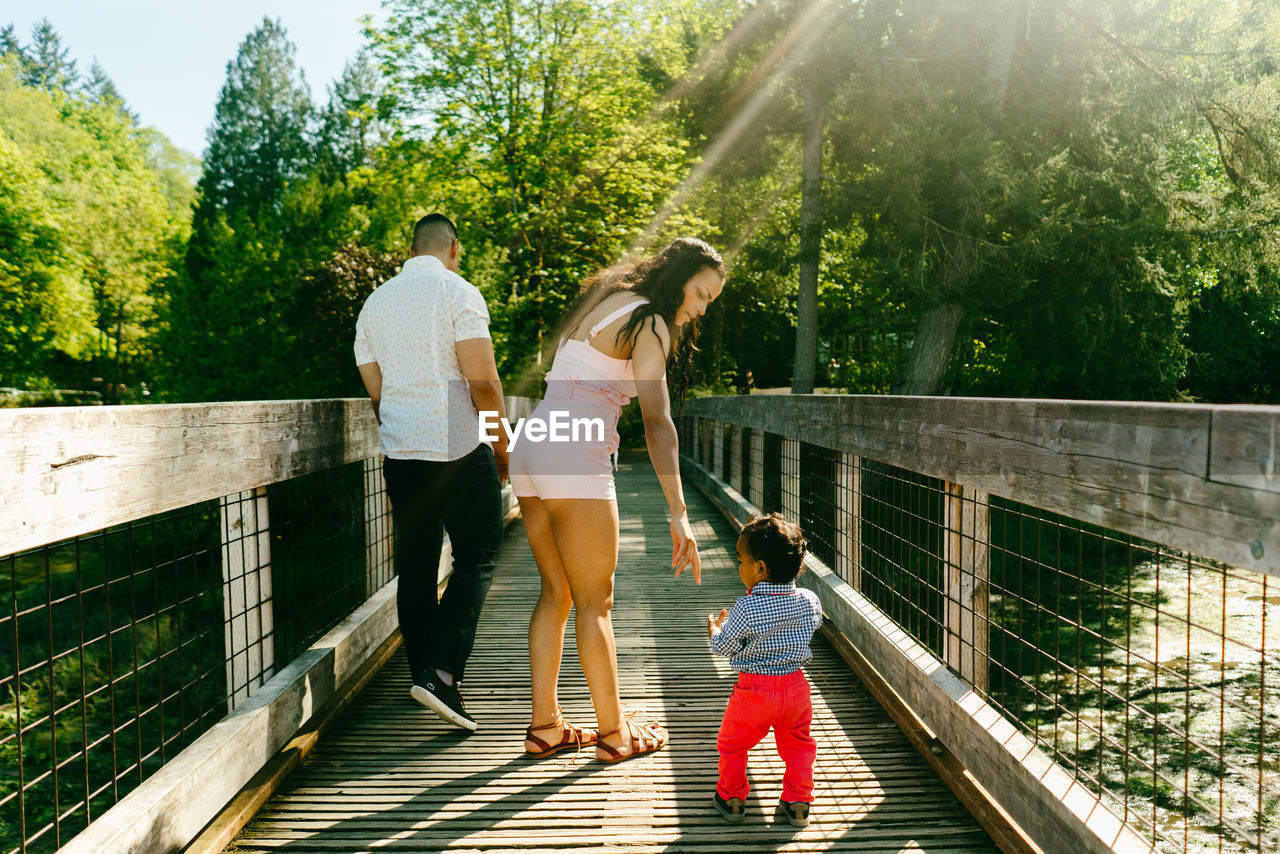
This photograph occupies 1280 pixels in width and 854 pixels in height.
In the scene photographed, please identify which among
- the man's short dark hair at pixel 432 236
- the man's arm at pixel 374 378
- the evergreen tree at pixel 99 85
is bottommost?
the man's arm at pixel 374 378

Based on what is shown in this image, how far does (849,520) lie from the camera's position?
4.62m

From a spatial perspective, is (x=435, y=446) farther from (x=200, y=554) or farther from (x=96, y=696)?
(x=96, y=696)

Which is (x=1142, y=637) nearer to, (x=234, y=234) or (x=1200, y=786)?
(x=1200, y=786)

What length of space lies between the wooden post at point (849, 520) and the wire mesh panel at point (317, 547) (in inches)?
93.6

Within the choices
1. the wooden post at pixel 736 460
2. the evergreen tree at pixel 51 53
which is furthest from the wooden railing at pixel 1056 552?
the evergreen tree at pixel 51 53

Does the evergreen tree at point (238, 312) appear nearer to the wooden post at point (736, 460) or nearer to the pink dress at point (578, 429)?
the wooden post at point (736, 460)

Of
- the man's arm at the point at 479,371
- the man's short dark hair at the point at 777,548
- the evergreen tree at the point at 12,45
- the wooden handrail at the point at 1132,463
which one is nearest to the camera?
the wooden handrail at the point at 1132,463

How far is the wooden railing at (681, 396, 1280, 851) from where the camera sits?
1638mm

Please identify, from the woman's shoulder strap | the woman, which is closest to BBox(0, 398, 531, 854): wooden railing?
the woman

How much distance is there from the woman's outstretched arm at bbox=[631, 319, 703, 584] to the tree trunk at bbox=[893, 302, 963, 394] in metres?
13.7

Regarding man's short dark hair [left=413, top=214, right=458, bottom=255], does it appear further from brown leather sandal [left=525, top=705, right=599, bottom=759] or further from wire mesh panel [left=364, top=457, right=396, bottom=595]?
brown leather sandal [left=525, top=705, right=599, bottom=759]

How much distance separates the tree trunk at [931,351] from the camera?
626 inches

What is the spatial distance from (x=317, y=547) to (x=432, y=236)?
1.49 metres

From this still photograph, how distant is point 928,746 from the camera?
10.0 feet
